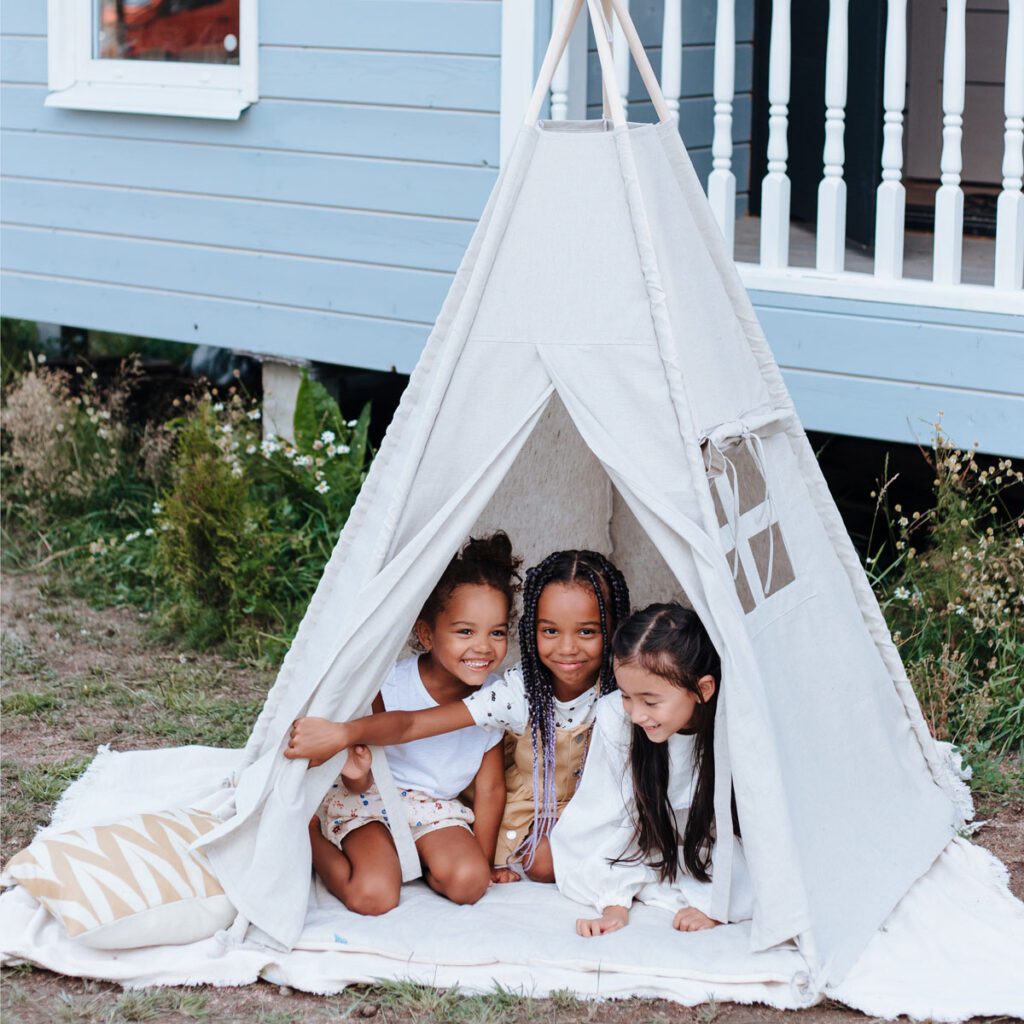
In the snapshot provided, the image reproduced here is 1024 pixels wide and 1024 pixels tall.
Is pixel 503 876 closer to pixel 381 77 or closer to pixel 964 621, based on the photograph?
pixel 964 621

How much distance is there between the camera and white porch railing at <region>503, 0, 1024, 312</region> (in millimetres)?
4594

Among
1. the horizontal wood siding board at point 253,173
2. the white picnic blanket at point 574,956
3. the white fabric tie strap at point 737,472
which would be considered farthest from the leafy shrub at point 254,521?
the white fabric tie strap at point 737,472

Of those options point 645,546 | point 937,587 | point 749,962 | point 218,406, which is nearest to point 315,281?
point 218,406

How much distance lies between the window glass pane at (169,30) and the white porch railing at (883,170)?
5.32 ft

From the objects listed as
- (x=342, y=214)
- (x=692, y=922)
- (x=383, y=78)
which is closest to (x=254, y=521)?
(x=342, y=214)

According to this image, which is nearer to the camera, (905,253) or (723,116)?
(723,116)

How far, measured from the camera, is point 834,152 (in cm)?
485

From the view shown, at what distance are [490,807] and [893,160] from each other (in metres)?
2.36

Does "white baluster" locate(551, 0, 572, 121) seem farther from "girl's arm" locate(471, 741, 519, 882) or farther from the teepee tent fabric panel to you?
"girl's arm" locate(471, 741, 519, 882)

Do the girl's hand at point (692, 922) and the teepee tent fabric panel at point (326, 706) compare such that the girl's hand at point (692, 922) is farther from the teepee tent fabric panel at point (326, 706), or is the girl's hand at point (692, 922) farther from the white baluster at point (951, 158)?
the white baluster at point (951, 158)

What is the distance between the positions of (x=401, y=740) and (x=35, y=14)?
14.0ft

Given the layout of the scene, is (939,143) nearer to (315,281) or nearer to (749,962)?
(315,281)

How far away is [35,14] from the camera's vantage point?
6551 mm

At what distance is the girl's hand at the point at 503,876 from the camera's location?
3.80 meters
